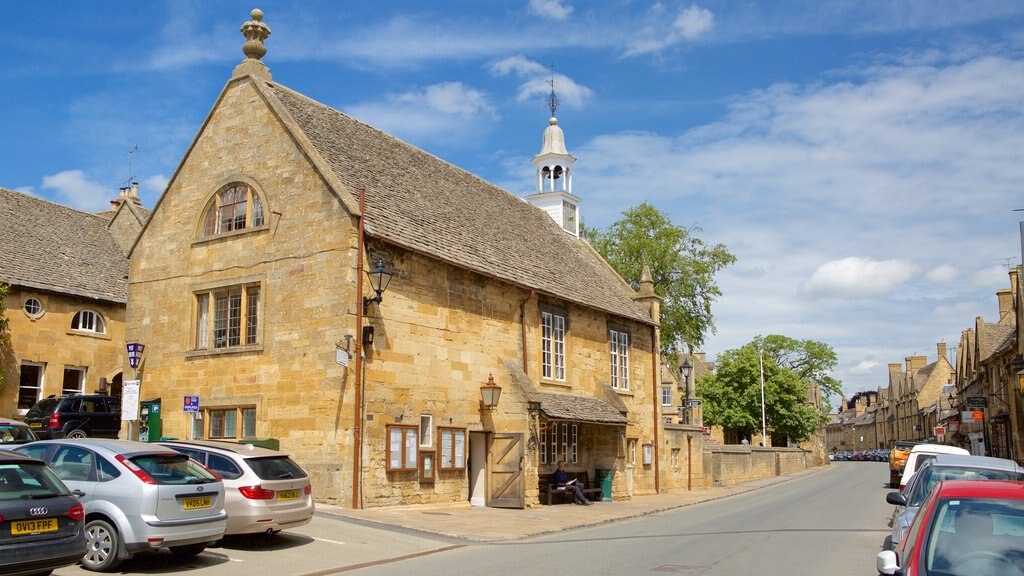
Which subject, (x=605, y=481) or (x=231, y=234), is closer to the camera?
(x=231, y=234)

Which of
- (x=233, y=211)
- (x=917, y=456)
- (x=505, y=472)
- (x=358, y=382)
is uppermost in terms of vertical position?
(x=233, y=211)

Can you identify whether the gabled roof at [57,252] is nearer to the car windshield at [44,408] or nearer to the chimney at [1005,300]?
the car windshield at [44,408]

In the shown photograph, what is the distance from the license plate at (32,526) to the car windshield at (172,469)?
6.48 ft

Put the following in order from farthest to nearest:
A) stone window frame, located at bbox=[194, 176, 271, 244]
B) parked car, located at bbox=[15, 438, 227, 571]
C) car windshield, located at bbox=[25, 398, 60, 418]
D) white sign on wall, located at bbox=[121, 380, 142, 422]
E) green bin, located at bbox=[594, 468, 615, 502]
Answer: green bin, located at bbox=[594, 468, 615, 502], car windshield, located at bbox=[25, 398, 60, 418], stone window frame, located at bbox=[194, 176, 271, 244], white sign on wall, located at bbox=[121, 380, 142, 422], parked car, located at bbox=[15, 438, 227, 571]

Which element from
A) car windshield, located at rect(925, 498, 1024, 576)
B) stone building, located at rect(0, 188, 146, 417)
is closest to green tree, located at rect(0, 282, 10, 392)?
stone building, located at rect(0, 188, 146, 417)

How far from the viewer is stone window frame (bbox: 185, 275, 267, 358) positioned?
19.9 meters

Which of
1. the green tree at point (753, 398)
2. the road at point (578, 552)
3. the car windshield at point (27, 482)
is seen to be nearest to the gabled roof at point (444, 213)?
the road at point (578, 552)

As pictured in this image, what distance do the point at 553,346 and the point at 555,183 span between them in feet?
40.8

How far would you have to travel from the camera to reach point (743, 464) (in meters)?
44.5

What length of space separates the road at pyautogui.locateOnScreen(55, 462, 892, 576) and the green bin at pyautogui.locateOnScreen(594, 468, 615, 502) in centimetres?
773

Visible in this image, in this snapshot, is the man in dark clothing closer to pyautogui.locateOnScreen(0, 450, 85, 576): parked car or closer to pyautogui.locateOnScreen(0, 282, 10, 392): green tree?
pyautogui.locateOnScreen(0, 450, 85, 576): parked car

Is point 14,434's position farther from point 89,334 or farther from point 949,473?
point 949,473

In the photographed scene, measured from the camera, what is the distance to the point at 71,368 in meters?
29.6

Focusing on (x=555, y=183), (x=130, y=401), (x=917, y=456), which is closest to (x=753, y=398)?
(x=555, y=183)
